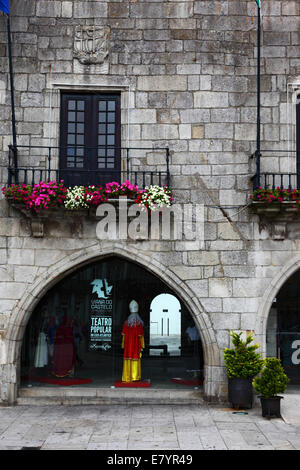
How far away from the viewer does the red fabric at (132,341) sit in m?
9.79

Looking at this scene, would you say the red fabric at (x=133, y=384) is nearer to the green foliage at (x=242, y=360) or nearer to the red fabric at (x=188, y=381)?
the red fabric at (x=188, y=381)

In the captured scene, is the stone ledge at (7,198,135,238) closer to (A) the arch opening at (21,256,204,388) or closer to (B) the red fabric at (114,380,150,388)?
(A) the arch opening at (21,256,204,388)

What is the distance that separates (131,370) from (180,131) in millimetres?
4556

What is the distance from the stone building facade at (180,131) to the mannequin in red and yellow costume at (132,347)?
117 cm

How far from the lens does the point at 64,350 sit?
996cm

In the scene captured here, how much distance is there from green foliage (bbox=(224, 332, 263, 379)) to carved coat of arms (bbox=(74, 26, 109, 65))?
5.67 meters

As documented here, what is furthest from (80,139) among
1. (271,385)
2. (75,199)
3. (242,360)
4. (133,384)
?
(271,385)

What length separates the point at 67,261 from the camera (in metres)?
9.34

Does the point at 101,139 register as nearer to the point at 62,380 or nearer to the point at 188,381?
the point at 62,380

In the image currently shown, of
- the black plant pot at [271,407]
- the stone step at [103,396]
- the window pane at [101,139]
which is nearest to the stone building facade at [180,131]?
the stone step at [103,396]

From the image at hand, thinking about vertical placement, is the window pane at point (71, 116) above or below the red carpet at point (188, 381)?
above

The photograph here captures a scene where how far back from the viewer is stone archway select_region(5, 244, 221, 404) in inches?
360

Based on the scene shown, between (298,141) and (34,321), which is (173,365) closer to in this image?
(34,321)

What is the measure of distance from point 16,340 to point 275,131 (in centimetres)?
605
